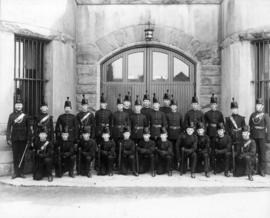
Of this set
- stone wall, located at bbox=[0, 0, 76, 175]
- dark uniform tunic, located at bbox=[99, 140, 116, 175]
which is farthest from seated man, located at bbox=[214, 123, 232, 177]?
stone wall, located at bbox=[0, 0, 76, 175]

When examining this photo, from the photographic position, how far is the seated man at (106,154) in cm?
856

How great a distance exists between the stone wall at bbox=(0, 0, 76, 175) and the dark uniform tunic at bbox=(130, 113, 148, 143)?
6.20 feet

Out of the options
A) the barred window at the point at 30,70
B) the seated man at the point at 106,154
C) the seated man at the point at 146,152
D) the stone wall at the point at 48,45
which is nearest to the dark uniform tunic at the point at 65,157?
the seated man at the point at 106,154

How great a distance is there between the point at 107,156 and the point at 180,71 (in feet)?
11.4

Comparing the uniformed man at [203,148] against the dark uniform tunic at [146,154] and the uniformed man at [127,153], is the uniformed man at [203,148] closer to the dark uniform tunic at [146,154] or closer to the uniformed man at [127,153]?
the dark uniform tunic at [146,154]

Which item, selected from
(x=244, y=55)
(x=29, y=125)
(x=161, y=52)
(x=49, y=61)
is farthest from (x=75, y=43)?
(x=244, y=55)

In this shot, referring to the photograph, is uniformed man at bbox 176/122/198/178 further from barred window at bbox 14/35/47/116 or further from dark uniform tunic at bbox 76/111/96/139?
barred window at bbox 14/35/47/116

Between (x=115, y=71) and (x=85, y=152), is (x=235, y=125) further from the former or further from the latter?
(x=115, y=71)

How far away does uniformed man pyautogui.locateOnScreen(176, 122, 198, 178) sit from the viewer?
28.0ft

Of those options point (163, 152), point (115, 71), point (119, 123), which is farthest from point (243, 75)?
point (115, 71)

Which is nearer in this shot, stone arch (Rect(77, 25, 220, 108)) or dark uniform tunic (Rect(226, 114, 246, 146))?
dark uniform tunic (Rect(226, 114, 246, 146))

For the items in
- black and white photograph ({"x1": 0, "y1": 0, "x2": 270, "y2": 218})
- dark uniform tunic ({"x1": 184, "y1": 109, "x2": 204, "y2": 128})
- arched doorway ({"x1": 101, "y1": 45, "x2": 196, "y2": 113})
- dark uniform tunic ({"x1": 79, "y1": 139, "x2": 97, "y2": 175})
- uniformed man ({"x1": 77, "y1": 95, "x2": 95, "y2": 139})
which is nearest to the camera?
black and white photograph ({"x1": 0, "y1": 0, "x2": 270, "y2": 218})

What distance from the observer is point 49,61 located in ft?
31.3

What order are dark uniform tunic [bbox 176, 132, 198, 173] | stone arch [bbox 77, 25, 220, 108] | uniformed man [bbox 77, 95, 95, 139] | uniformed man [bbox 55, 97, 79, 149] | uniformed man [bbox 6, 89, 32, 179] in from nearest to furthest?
uniformed man [bbox 6, 89, 32, 179] < dark uniform tunic [bbox 176, 132, 198, 173] < uniformed man [bbox 55, 97, 79, 149] < uniformed man [bbox 77, 95, 95, 139] < stone arch [bbox 77, 25, 220, 108]
